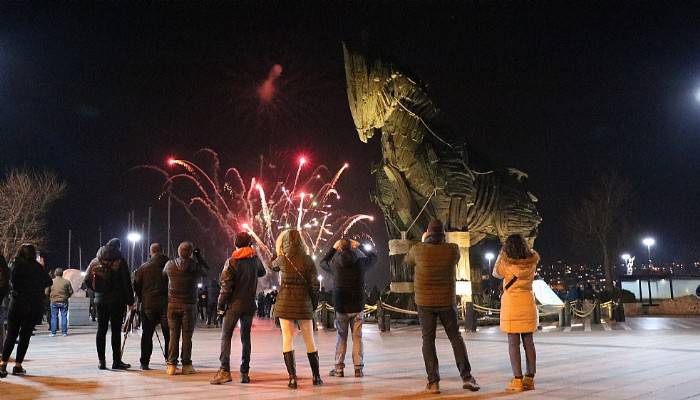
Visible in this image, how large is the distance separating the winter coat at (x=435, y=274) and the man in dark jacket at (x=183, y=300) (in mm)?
3156

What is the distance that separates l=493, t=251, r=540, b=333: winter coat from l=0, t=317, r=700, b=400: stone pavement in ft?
2.26

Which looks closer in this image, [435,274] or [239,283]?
[435,274]

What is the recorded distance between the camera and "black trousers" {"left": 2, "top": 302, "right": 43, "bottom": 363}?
8859 millimetres

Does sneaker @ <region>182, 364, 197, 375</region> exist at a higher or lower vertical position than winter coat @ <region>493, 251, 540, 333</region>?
lower

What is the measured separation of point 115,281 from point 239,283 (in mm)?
2313

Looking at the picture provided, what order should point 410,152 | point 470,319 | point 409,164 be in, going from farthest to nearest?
point 409,164 → point 410,152 → point 470,319

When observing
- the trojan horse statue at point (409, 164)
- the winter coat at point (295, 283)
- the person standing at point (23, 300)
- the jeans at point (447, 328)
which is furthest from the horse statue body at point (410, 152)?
the jeans at point (447, 328)

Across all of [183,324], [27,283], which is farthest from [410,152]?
[27,283]

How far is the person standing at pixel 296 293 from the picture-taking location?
7629mm

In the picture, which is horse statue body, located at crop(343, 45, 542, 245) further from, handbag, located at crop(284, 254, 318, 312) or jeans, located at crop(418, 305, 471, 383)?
jeans, located at crop(418, 305, 471, 383)

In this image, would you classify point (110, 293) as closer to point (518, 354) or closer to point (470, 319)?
point (518, 354)

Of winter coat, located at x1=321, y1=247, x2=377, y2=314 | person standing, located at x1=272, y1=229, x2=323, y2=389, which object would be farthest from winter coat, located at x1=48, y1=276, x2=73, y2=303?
person standing, located at x1=272, y1=229, x2=323, y2=389

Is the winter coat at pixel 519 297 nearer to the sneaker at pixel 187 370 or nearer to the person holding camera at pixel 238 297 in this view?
the person holding camera at pixel 238 297

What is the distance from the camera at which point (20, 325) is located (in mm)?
8992
